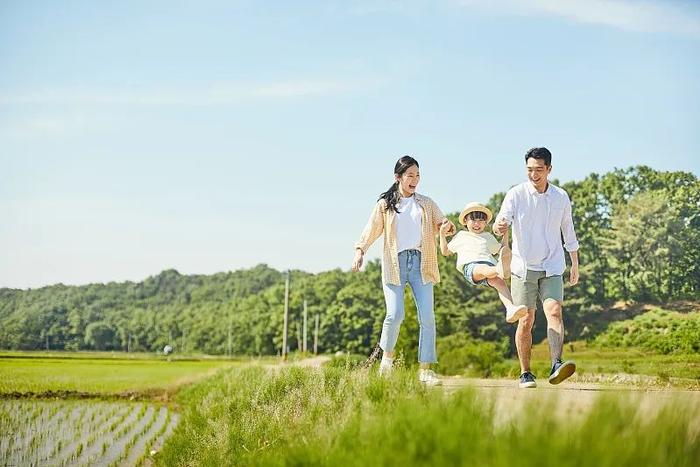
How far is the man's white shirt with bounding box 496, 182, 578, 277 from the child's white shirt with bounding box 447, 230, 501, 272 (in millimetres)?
505

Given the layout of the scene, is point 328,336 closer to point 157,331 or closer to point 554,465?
point 157,331

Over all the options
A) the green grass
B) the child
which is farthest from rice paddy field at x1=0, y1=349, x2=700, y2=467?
the green grass

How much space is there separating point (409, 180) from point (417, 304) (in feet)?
3.46

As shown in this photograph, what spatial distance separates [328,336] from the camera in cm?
5894

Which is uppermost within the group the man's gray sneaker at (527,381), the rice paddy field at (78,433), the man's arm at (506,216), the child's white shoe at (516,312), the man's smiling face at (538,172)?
the man's smiling face at (538,172)

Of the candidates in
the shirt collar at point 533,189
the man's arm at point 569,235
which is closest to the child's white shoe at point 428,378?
the man's arm at point 569,235

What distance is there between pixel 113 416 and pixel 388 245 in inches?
514

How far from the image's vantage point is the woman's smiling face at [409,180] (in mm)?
7211

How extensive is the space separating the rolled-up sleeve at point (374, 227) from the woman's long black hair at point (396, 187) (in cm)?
7

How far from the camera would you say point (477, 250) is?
7.21 metres

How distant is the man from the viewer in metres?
6.64

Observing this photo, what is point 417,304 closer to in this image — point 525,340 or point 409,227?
point 409,227

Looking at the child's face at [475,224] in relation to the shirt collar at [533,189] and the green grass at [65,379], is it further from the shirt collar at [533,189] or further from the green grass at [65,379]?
the green grass at [65,379]

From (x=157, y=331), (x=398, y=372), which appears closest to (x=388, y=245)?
(x=398, y=372)
